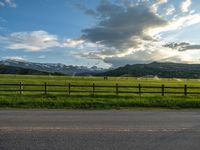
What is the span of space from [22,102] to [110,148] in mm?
13467

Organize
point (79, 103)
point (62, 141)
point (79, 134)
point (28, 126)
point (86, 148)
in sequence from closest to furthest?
point (86, 148)
point (62, 141)
point (79, 134)
point (28, 126)
point (79, 103)

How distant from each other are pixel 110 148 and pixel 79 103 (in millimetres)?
12381

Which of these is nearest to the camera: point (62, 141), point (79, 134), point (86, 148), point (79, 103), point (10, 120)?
point (86, 148)

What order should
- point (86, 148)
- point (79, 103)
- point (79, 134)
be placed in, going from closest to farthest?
point (86, 148), point (79, 134), point (79, 103)

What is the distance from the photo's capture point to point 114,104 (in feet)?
65.9

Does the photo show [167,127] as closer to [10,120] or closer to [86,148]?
[86,148]

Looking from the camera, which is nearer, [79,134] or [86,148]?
[86,148]

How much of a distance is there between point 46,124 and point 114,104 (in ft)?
31.4

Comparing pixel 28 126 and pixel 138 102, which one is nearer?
pixel 28 126

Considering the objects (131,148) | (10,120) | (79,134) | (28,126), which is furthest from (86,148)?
(10,120)

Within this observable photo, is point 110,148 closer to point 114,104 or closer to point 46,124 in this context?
point 46,124

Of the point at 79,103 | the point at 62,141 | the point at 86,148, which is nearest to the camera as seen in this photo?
the point at 86,148

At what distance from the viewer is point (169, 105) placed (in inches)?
806

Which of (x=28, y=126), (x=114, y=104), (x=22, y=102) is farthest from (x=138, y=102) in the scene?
(x=28, y=126)
